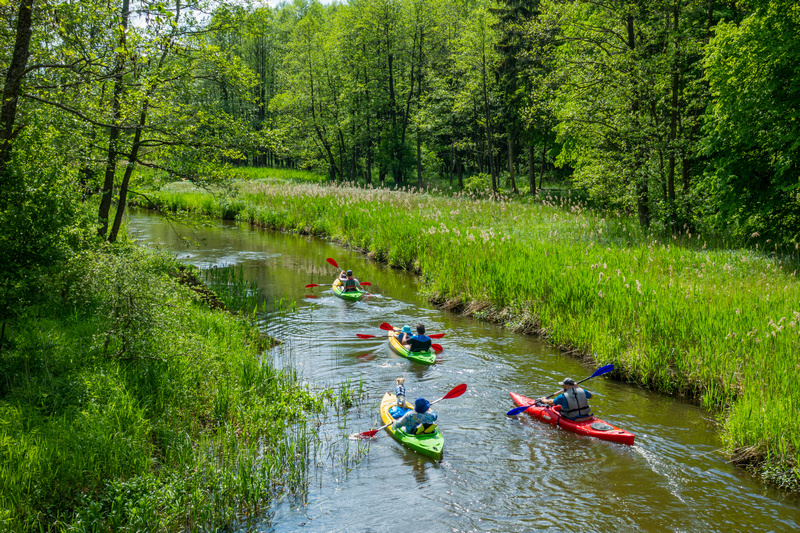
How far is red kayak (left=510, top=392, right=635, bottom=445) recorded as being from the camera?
21.7 feet

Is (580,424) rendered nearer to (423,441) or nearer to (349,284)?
(423,441)

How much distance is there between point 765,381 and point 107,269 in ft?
30.0

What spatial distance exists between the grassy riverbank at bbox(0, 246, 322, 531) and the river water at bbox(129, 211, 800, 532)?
2.02 ft

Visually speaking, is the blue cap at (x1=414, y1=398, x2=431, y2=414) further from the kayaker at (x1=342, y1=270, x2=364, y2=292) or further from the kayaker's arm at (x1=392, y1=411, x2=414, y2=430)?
the kayaker at (x1=342, y1=270, x2=364, y2=292)

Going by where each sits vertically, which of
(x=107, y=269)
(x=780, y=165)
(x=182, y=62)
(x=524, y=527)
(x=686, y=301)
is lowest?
(x=524, y=527)

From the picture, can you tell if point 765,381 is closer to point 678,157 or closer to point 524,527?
point 524,527

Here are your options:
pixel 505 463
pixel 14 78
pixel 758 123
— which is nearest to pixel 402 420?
pixel 505 463

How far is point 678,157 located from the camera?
17.1 m

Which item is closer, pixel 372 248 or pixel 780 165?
pixel 780 165

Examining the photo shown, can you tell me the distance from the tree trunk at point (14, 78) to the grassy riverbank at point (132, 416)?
179 centimetres

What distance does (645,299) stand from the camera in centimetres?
915

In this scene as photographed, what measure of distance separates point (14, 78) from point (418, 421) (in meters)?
6.25

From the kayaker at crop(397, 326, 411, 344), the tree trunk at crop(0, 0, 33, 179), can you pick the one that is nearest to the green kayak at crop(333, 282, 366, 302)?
the kayaker at crop(397, 326, 411, 344)

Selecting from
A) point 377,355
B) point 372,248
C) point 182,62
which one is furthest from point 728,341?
point 372,248
